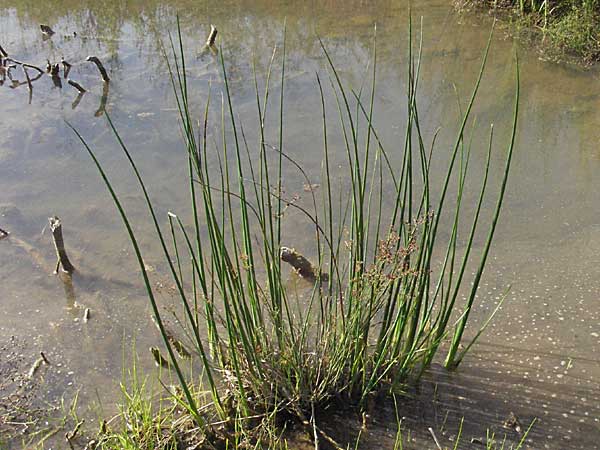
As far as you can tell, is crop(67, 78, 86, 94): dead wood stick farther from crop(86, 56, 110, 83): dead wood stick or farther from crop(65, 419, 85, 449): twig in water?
crop(65, 419, 85, 449): twig in water

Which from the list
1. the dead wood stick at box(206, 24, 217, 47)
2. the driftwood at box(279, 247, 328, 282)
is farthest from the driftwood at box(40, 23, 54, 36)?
the driftwood at box(279, 247, 328, 282)

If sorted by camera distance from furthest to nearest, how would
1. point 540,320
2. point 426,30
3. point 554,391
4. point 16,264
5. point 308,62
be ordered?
point 426,30 → point 308,62 → point 16,264 → point 540,320 → point 554,391

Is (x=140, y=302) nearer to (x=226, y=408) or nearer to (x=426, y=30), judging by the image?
(x=226, y=408)

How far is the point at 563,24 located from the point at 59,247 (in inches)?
139

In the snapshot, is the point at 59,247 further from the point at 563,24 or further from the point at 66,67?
the point at 563,24

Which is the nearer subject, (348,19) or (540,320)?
(540,320)

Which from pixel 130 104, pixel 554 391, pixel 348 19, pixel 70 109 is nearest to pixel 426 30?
pixel 348 19

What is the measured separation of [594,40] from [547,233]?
2103 mm

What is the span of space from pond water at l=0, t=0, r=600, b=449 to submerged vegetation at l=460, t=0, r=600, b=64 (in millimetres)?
180

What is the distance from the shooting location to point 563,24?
4762mm

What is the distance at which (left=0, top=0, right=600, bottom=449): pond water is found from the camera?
2.33 meters

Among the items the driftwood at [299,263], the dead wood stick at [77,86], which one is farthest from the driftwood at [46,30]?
the driftwood at [299,263]

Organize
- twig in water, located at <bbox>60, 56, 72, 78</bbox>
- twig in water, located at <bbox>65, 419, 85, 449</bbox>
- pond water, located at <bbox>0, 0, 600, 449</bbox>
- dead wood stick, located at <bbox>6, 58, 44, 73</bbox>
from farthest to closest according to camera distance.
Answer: twig in water, located at <bbox>60, 56, 72, 78</bbox> < dead wood stick, located at <bbox>6, 58, 44, 73</bbox> < pond water, located at <bbox>0, 0, 600, 449</bbox> < twig in water, located at <bbox>65, 419, 85, 449</bbox>

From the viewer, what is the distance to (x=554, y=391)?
2232mm
